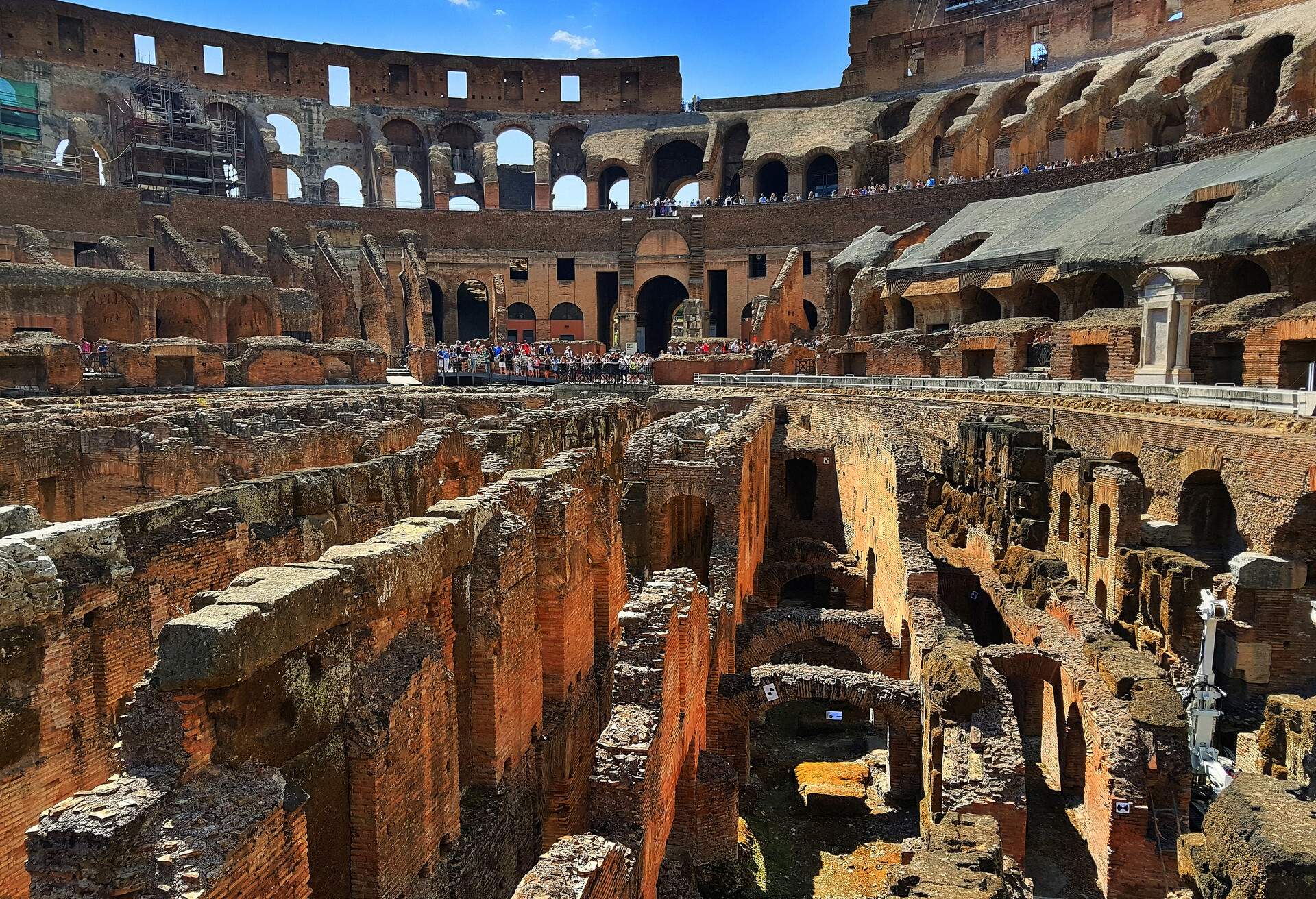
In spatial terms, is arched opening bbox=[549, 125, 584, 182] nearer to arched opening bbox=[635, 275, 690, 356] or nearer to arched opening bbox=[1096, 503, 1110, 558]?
arched opening bbox=[635, 275, 690, 356]

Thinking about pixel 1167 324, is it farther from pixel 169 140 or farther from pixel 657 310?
pixel 169 140

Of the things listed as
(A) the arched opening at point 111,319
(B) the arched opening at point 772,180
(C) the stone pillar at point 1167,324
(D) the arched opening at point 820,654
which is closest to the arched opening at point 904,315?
(C) the stone pillar at point 1167,324

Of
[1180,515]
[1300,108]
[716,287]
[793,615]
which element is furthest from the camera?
[716,287]

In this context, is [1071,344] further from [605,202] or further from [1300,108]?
[605,202]

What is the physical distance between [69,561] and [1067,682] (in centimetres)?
960

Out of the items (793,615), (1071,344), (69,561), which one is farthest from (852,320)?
(69,561)

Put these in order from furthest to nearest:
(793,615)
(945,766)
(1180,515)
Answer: (1180,515) → (793,615) → (945,766)

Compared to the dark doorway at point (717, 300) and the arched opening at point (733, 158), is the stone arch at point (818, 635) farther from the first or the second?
the arched opening at point (733, 158)

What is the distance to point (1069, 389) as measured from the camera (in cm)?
1872

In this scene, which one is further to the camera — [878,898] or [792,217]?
[792,217]

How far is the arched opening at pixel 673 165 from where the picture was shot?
52875 mm

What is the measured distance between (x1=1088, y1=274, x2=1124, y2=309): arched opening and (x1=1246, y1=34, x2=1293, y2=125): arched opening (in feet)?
45.4

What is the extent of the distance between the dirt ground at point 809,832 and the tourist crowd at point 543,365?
66.8 feet

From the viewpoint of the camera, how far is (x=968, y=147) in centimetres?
4234
